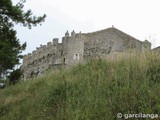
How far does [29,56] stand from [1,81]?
33483 mm

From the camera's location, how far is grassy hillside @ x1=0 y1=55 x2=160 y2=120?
7.72m

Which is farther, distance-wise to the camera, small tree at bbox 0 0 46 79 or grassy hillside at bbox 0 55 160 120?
small tree at bbox 0 0 46 79

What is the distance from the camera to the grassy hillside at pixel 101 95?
7723 millimetres

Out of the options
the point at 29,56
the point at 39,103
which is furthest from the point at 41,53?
the point at 39,103

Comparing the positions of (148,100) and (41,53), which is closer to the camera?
(148,100)

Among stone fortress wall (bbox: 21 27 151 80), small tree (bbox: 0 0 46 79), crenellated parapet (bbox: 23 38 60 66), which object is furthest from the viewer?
crenellated parapet (bbox: 23 38 60 66)

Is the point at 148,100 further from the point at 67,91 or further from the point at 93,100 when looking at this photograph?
the point at 67,91

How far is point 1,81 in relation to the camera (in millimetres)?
21625

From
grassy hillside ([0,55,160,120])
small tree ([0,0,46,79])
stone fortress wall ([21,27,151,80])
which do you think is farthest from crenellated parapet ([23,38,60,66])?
grassy hillside ([0,55,160,120])

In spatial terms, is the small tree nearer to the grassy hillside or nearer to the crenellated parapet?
the grassy hillside

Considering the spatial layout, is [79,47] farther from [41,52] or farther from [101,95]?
[101,95]

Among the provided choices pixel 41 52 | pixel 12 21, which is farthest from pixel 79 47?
pixel 12 21

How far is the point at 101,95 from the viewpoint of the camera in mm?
8758

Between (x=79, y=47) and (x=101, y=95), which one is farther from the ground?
(x=79, y=47)
